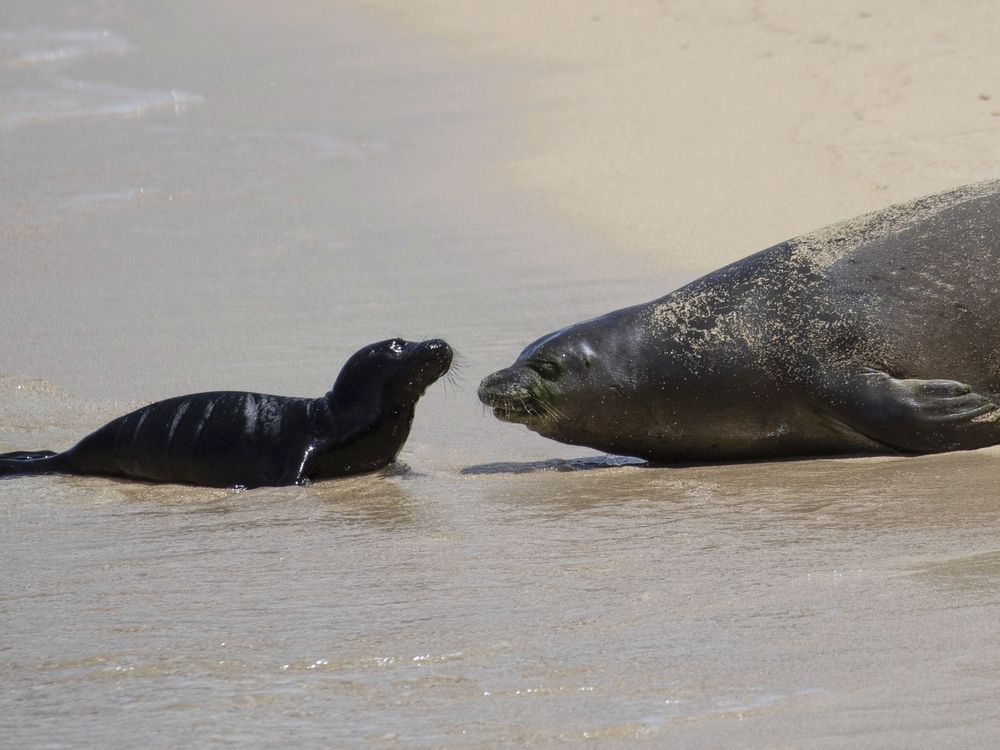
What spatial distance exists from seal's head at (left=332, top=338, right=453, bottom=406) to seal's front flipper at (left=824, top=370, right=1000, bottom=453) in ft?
5.08

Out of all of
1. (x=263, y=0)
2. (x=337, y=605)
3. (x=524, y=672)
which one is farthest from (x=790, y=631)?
(x=263, y=0)

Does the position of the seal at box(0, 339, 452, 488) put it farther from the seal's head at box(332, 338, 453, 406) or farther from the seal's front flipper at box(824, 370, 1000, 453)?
the seal's front flipper at box(824, 370, 1000, 453)

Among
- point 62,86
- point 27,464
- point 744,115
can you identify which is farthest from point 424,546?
point 62,86

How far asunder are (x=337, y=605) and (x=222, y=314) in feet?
16.2

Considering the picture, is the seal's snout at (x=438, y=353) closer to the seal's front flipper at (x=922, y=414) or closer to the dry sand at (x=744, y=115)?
the seal's front flipper at (x=922, y=414)

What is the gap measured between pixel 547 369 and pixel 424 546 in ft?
6.12

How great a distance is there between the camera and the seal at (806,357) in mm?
5676

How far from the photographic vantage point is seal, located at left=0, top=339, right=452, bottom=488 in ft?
19.9

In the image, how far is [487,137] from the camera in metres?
12.1

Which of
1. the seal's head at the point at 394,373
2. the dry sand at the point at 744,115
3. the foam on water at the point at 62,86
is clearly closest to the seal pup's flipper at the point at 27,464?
the seal's head at the point at 394,373

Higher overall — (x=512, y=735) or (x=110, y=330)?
(x=110, y=330)

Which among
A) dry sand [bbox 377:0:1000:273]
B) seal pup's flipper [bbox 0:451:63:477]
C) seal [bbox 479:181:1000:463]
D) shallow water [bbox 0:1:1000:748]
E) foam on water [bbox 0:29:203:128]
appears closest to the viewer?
shallow water [bbox 0:1:1000:748]

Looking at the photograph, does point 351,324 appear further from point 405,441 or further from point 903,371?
point 903,371

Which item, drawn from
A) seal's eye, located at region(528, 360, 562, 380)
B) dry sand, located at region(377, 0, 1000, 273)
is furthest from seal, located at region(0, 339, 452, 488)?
dry sand, located at region(377, 0, 1000, 273)
